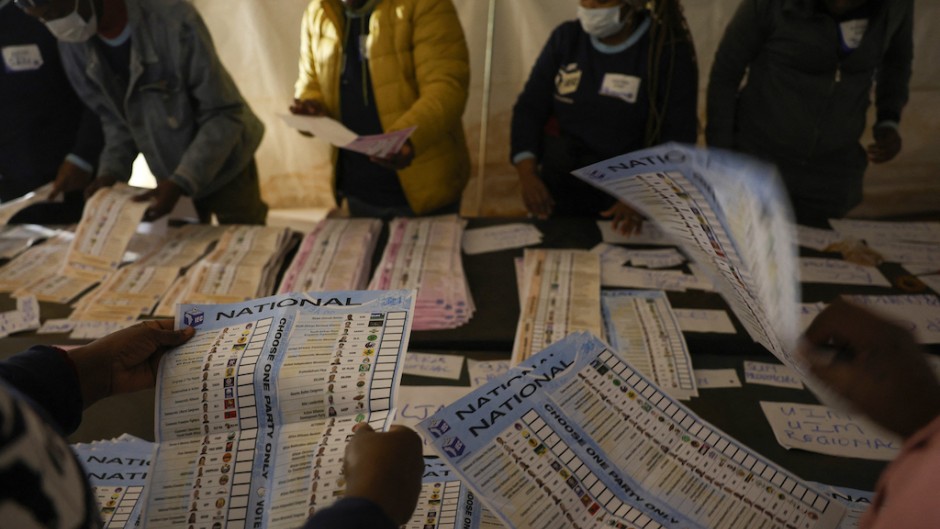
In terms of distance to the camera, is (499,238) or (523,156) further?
(523,156)

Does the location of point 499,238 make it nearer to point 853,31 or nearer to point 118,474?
point 118,474

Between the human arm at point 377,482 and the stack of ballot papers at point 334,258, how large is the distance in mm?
744

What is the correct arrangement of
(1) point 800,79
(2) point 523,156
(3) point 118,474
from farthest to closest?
(2) point 523,156 < (1) point 800,79 < (3) point 118,474

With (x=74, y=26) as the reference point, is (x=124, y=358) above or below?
below

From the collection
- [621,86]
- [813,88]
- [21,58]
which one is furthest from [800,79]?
[21,58]

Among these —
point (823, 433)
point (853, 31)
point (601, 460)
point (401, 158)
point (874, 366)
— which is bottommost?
point (823, 433)

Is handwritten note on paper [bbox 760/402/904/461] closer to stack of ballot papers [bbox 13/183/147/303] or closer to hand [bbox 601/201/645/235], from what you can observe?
hand [bbox 601/201/645/235]

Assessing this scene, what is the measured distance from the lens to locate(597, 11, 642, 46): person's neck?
1.74 meters

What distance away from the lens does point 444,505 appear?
2.61 ft

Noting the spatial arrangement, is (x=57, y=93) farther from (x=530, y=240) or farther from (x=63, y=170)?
(x=530, y=240)

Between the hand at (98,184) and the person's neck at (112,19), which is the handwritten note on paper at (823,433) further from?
the person's neck at (112,19)

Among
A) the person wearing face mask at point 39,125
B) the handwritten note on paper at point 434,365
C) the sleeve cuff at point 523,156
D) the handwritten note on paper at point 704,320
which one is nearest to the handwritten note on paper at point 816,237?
the handwritten note on paper at point 704,320

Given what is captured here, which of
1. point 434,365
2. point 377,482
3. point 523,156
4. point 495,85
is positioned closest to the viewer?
point 377,482

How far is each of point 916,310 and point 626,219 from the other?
0.72 metres
